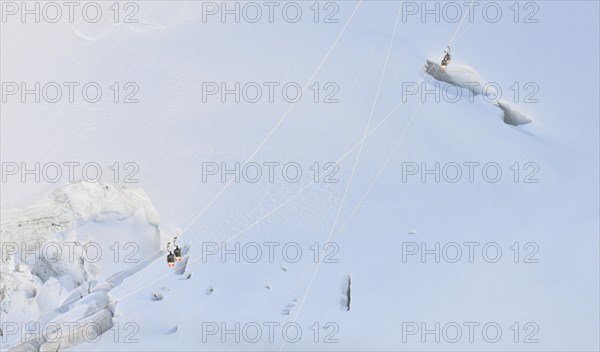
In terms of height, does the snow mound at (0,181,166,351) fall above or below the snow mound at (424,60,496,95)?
below

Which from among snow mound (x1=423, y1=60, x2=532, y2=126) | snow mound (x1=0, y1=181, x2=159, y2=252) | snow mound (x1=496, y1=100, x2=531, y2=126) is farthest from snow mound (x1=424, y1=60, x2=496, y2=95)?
snow mound (x1=0, y1=181, x2=159, y2=252)

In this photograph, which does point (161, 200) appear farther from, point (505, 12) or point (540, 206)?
point (505, 12)

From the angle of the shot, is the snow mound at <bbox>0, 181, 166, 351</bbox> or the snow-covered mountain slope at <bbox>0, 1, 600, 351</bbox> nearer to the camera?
the snow mound at <bbox>0, 181, 166, 351</bbox>

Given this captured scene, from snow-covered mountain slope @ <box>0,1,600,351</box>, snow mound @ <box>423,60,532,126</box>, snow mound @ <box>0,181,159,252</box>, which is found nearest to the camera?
snow mound @ <box>0,181,159,252</box>

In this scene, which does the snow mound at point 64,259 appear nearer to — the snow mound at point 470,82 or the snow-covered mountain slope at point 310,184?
the snow-covered mountain slope at point 310,184

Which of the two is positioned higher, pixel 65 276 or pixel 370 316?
pixel 65 276

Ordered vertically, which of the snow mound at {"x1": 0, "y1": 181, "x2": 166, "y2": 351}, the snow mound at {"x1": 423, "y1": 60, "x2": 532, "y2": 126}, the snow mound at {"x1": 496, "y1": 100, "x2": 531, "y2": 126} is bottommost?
the snow mound at {"x1": 0, "y1": 181, "x2": 166, "y2": 351}

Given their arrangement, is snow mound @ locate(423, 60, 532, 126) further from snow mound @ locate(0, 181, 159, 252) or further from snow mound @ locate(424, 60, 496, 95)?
snow mound @ locate(0, 181, 159, 252)

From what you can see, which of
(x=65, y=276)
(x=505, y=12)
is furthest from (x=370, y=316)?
(x=505, y=12)
